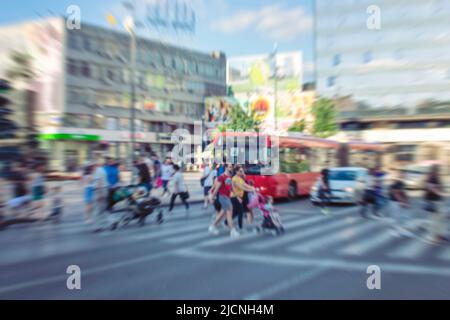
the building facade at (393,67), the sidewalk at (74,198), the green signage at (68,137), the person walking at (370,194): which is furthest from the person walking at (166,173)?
the person walking at (370,194)

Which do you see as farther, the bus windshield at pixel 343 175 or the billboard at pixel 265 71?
the bus windshield at pixel 343 175

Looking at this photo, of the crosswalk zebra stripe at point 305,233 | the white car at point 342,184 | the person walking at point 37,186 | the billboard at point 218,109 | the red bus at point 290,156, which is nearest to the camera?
the crosswalk zebra stripe at point 305,233

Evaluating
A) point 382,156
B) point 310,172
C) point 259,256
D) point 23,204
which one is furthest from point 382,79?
point 23,204

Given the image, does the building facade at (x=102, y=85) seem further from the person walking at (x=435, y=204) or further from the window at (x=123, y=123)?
the person walking at (x=435, y=204)

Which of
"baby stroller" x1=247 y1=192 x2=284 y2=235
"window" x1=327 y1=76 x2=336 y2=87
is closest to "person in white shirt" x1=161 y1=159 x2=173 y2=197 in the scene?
"baby stroller" x1=247 y1=192 x2=284 y2=235

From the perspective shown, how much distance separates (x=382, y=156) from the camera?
11.8m

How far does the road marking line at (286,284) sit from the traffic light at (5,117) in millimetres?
7423

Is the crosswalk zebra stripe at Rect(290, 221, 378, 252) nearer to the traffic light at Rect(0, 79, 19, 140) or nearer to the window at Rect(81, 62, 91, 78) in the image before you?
the traffic light at Rect(0, 79, 19, 140)

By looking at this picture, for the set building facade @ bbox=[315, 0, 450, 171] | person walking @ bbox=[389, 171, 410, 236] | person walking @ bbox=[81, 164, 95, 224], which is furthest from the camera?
person walking @ bbox=[389, 171, 410, 236]

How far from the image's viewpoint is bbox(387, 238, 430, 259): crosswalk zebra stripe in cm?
721

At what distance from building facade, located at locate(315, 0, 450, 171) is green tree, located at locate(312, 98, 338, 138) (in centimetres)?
43

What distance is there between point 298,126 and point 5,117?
30.9ft

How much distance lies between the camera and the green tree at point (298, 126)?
14.0 metres
